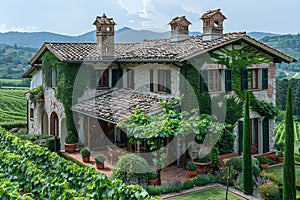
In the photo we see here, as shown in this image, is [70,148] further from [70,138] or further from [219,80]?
[219,80]

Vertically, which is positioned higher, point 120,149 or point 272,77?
point 272,77

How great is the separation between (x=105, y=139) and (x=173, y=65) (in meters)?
6.47

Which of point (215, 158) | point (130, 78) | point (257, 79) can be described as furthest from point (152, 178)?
point (257, 79)

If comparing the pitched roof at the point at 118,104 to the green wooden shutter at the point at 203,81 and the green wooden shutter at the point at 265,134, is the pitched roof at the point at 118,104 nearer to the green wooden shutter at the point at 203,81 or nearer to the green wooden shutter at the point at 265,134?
the green wooden shutter at the point at 203,81

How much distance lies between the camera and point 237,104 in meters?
18.1

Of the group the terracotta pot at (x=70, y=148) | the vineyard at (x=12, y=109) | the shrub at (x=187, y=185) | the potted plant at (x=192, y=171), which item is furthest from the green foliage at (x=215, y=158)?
the vineyard at (x=12, y=109)

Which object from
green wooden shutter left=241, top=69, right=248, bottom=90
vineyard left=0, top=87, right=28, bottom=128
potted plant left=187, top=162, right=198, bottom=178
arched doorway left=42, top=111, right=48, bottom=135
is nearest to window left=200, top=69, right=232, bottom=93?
green wooden shutter left=241, top=69, right=248, bottom=90

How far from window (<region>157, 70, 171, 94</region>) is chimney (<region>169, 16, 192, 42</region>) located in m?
3.70

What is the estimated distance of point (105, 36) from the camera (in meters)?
21.6

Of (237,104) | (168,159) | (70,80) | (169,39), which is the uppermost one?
(169,39)

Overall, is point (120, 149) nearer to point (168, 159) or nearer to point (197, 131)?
point (168, 159)

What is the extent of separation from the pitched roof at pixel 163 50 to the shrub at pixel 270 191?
636 cm

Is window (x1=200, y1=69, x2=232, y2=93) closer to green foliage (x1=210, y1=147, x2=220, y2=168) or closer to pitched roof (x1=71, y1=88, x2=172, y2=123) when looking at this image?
pitched roof (x1=71, y1=88, x2=172, y2=123)

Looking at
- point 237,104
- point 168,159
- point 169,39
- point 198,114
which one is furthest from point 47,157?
point 169,39
